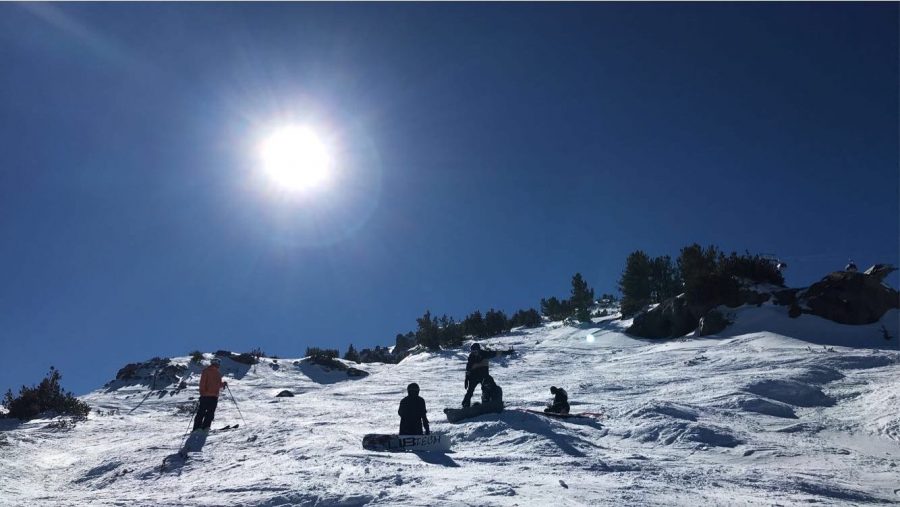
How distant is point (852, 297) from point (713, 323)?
561 centimetres

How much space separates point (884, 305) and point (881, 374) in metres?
11.7

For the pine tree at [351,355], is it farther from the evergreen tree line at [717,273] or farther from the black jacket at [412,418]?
the black jacket at [412,418]

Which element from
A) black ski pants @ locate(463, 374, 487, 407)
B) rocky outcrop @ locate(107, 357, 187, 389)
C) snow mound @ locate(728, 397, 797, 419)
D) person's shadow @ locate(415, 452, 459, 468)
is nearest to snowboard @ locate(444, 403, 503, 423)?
black ski pants @ locate(463, 374, 487, 407)

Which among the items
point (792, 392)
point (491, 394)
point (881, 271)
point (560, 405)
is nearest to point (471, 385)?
point (491, 394)

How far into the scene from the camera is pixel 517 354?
27156 mm

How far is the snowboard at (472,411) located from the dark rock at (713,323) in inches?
687

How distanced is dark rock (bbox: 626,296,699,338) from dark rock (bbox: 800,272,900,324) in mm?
5236

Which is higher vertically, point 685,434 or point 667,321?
point 667,321

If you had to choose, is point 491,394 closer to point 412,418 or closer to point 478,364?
point 478,364

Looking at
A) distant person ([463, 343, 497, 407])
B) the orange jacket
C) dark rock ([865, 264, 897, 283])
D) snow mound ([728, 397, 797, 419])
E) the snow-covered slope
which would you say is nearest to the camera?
the snow-covered slope

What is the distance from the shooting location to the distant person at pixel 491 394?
1122cm

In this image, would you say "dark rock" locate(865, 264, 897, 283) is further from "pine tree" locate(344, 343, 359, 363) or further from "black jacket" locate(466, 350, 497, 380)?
"pine tree" locate(344, 343, 359, 363)

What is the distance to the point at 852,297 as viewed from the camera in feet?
73.5

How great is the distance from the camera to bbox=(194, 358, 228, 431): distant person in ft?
38.9
